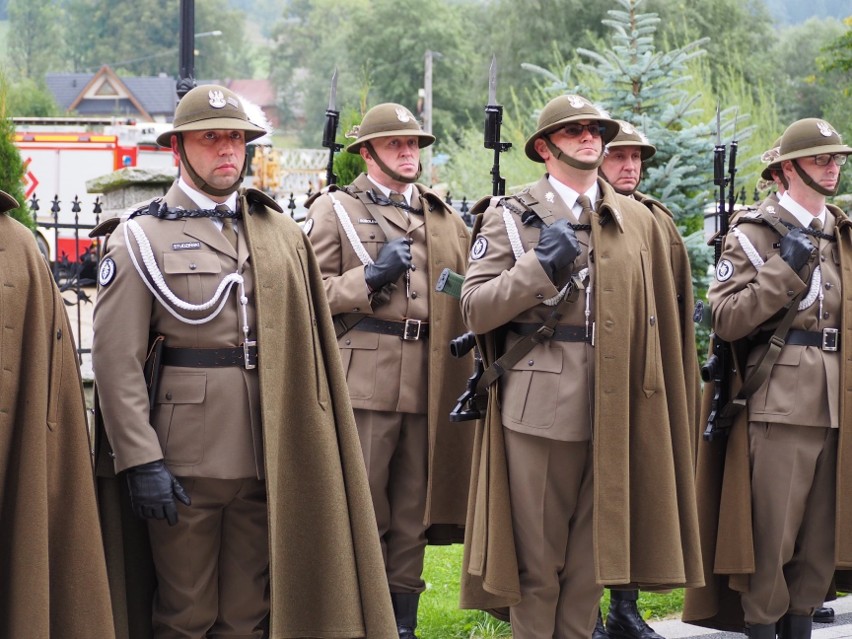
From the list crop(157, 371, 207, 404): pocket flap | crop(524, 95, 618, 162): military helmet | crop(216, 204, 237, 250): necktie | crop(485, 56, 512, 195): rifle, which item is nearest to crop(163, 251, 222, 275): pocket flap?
crop(216, 204, 237, 250): necktie

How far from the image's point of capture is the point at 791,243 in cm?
562

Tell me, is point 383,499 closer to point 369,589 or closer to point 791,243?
point 369,589

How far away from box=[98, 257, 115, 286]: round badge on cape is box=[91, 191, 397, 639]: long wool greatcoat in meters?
0.48

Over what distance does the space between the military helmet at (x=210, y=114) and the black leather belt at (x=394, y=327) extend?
1.60m

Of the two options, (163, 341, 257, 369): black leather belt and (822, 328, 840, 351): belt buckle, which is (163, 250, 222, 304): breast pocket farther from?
(822, 328, 840, 351): belt buckle

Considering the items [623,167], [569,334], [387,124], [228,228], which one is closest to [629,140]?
[623,167]

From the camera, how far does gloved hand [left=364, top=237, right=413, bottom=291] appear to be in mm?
6023

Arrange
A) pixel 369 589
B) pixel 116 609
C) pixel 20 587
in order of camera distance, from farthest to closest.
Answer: pixel 369 589 → pixel 116 609 → pixel 20 587

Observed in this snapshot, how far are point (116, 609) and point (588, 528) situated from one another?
1.78 m

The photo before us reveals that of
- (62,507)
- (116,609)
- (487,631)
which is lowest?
(487,631)

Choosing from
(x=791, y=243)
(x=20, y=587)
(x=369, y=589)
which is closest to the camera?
(x=20, y=587)

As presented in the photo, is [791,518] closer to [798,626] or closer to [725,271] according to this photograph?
[798,626]

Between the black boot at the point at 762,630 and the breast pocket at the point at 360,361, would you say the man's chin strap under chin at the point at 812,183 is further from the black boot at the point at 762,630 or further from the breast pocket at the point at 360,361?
the breast pocket at the point at 360,361

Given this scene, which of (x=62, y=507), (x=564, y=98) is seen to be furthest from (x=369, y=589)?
(x=564, y=98)
